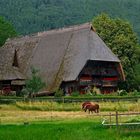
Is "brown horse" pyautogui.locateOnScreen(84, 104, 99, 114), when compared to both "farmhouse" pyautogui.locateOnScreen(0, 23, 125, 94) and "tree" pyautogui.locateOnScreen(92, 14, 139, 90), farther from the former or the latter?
"tree" pyautogui.locateOnScreen(92, 14, 139, 90)

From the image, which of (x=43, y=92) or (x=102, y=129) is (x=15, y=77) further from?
(x=102, y=129)

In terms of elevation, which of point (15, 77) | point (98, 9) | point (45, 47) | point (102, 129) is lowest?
point (102, 129)

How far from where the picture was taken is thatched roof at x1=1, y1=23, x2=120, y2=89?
204ft

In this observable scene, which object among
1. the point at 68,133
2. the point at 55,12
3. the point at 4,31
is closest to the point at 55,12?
the point at 55,12

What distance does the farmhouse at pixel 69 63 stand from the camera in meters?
62.1

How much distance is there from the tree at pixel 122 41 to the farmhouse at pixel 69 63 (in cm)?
670

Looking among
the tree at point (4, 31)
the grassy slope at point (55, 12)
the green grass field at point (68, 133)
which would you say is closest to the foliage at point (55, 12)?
the grassy slope at point (55, 12)

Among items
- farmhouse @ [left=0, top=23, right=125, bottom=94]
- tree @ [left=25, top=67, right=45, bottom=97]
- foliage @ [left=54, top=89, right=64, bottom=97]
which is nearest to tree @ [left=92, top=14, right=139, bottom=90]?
farmhouse @ [left=0, top=23, right=125, bottom=94]

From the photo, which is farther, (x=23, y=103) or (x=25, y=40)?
(x=25, y=40)

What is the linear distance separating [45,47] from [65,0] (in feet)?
285

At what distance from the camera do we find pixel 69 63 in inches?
2462

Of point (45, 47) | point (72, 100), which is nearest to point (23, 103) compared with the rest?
point (72, 100)

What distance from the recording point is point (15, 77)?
2537 inches

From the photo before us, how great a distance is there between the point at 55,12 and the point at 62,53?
79.4m
